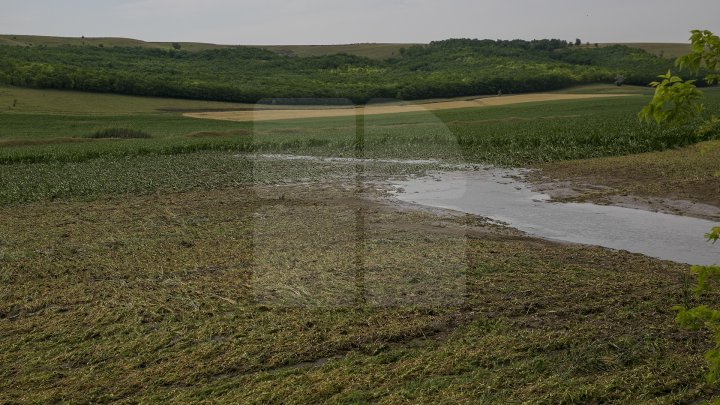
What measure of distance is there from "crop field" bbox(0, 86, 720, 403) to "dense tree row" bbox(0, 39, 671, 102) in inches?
2069

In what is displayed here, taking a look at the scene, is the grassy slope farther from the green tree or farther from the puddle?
the green tree

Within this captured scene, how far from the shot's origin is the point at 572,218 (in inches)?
632

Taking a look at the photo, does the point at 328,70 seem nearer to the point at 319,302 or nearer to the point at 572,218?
the point at 572,218

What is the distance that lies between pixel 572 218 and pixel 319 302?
28.5ft

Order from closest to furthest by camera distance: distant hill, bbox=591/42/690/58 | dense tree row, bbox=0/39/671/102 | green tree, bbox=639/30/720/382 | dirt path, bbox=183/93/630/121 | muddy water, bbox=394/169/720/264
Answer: green tree, bbox=639/30/720/382
muddy water, bbox=394/169/720/264
dirt path, bbox=183/93/630/121
dense tree row, bbox=0/39/671/102
distant hill, bbox=591/42/690/58

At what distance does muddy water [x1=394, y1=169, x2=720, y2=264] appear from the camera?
42.9 ft

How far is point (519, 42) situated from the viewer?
138875 mm

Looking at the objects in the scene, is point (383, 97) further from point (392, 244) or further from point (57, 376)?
point (57, 376)

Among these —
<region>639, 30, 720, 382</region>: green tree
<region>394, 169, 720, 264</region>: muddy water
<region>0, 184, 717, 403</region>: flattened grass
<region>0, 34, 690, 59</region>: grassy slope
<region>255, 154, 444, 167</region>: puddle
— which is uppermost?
<region>0, 34, 690, 59</region>: grassy slope

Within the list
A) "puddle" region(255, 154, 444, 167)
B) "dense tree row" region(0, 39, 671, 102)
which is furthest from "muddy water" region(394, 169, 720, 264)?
"dense tree row" region(0, 39, 671, 102)

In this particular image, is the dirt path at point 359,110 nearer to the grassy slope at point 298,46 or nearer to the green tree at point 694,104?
the grassy slope at point 298,46

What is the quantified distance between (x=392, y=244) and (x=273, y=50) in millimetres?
136669

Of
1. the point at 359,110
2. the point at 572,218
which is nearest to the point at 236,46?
the point at 359,110

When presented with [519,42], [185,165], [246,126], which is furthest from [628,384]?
[519,42]
